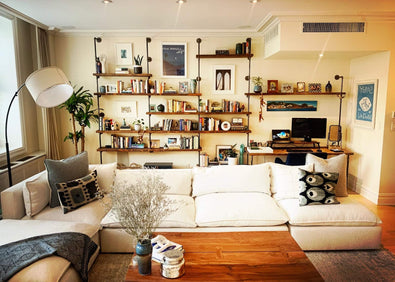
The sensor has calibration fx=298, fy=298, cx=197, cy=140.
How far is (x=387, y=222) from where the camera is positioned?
384 centimetres

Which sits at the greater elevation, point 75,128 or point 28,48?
point 28,48

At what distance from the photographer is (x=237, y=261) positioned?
84.4 inches

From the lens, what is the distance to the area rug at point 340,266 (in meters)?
2.65

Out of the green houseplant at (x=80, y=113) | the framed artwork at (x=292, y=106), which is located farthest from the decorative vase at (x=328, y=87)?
the green houseplant at (x=80, y=113)

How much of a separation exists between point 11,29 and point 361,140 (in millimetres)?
5701

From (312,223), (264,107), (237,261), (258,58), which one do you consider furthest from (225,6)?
(237,261)

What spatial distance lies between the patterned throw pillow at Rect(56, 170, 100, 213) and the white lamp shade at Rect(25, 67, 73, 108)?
849 millimetres

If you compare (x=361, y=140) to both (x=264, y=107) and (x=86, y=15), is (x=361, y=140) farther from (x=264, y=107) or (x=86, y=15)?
(x=86, y=15)

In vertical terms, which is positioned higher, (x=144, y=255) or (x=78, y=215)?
(x=144, y=255)

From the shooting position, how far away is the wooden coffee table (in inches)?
77.9

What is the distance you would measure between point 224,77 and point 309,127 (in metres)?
1.79

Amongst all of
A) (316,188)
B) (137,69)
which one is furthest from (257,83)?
(316,188)

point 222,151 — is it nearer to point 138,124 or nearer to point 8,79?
point 138,124

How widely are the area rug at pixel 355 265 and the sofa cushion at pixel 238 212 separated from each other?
53 cm
